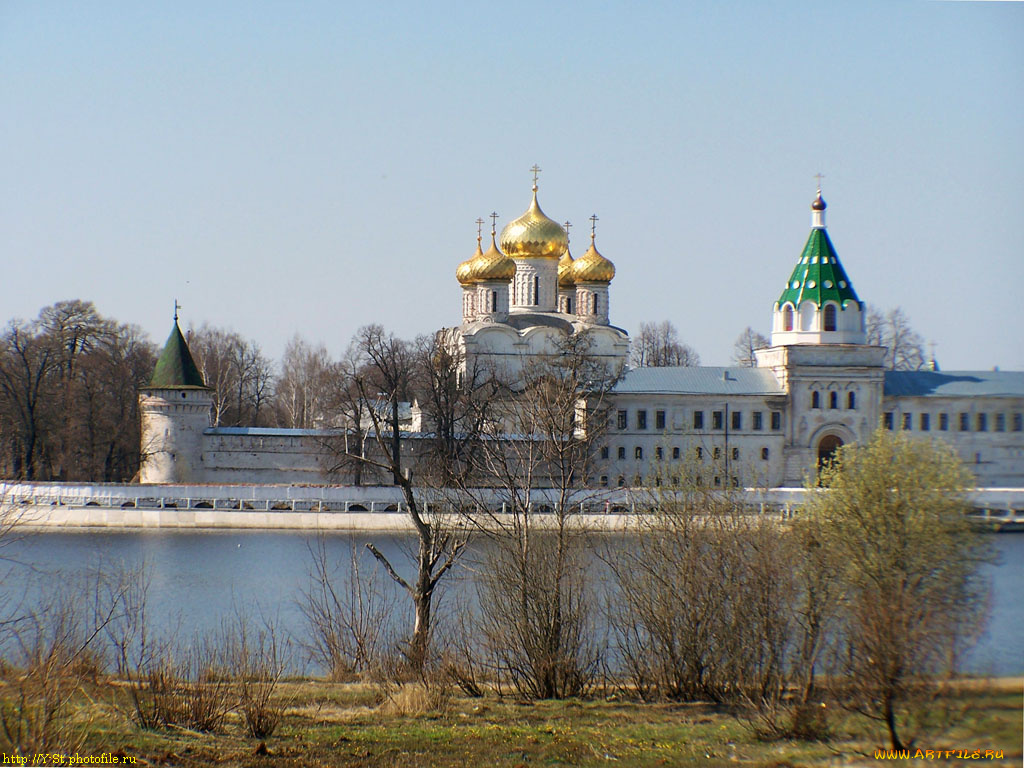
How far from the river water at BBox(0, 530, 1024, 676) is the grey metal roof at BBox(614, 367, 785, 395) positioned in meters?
10.1

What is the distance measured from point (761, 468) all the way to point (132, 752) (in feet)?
88.6

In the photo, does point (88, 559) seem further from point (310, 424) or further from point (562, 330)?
point (310, 424)

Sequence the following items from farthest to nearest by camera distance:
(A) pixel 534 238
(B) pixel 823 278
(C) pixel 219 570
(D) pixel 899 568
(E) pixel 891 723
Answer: (A) pixel 534 238
(B) pixel 823 278
(C) pixel 219 570
(D) pixel 899 568
(E) pixel 891 723

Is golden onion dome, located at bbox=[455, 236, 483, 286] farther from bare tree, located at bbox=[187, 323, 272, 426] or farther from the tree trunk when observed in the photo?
the tree trunk

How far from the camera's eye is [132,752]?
8.54 meters

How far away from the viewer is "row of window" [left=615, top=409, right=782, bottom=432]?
3462cm

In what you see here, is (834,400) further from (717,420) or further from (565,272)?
(565,272)

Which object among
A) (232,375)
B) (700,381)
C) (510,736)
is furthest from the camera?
(232,375)

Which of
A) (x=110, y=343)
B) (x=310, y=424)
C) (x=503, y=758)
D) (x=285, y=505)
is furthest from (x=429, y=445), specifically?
(x=503, y=758)

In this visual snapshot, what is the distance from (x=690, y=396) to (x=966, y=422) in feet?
28.1

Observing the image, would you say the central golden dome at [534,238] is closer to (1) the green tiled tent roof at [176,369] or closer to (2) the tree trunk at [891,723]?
(1) the green tiled tent roof at [176,369]

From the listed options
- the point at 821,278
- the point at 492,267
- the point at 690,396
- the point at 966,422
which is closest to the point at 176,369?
the point at 492,267

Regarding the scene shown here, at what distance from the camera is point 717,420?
114 ft

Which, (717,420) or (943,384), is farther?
(717,420)
